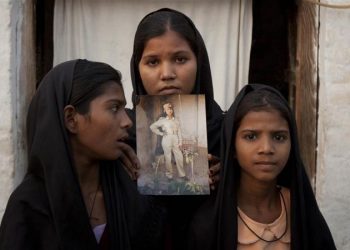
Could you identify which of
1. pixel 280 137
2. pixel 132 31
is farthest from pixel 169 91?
pixel 132 31

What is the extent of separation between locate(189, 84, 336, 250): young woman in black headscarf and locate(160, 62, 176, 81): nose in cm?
29

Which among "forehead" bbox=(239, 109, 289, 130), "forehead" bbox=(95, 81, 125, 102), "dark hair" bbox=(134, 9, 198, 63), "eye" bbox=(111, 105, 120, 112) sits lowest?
"forehead" bbox=(239, 109, 289, 130)

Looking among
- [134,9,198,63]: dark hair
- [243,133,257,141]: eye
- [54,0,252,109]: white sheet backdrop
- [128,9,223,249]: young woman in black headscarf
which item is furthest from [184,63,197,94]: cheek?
[54,0,252,109]: white sheet backdrop

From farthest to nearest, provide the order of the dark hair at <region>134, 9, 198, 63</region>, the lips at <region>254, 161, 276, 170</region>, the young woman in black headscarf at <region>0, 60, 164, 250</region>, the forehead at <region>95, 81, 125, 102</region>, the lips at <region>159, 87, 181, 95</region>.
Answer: the dark hair at <region>134, 9, 198, 63</region>, the lips at <region>159, 87, 181, 95</region>, the lips at <region>254, 161, 276, 170</region>, the forehead at <region>95, 81, 125, 102</region>, the young woman in black headscarf at <region>0, 60, 164, 250</region>

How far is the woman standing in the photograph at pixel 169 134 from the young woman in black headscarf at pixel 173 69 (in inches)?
4.6

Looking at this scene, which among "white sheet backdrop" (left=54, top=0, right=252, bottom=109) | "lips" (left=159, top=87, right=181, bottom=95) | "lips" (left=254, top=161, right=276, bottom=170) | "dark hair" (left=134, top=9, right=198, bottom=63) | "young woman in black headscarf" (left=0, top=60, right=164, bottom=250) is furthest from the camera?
"white sheet backdrop" (left=54, top=0, right=252, bottom=109)

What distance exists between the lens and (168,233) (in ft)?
8.92

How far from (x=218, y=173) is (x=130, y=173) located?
0.37 m

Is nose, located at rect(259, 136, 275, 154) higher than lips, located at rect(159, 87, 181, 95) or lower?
lower

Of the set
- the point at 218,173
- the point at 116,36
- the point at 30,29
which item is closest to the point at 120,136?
the point at 218,173

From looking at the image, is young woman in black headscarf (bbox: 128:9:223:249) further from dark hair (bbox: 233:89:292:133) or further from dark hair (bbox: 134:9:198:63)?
dark hair (bbox: 233:89:292:133)

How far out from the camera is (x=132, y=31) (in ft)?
13.4

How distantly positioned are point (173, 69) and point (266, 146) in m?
0.53

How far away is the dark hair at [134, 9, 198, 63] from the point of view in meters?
2.84
